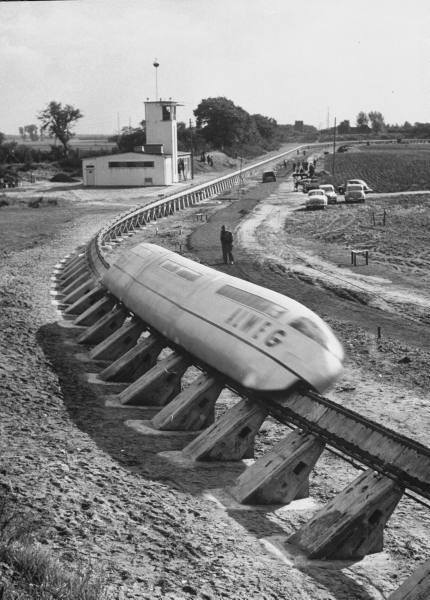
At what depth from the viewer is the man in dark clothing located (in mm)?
38281

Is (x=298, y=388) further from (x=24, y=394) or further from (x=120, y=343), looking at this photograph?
(x=120, y=343)

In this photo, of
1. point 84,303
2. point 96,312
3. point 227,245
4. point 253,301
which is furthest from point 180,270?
point 227,245

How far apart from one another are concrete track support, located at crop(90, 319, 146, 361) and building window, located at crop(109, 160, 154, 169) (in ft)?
205

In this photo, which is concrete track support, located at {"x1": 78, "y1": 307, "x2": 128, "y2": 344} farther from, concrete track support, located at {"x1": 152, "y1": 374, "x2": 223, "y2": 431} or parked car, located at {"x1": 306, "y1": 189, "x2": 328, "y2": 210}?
parked car, located at {"x1": 306, "y1": 189, "x2": 328, "y2": 210}

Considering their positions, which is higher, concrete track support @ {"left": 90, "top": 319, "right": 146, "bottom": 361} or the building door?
the building door

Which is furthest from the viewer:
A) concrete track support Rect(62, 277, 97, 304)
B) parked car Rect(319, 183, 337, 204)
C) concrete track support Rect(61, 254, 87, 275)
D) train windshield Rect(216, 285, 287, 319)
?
parked car Rect(319, 183, 337, 204)

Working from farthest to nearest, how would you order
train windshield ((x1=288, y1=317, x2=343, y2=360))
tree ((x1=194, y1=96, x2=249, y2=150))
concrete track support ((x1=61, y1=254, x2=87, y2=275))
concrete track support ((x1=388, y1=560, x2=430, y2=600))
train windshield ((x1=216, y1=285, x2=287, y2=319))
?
tree ((x1=194, y1=96, x2=249, y2=150))
concrete track support ((x1=61, y1=254, x2=87, y2=275))
train windshield ((x1=216, y1=285, x2=287, y2=319))
train windshield ((x1=288, y1=317, x2=343, y2=360))
concrete track support ((x1=388, y1=560, x2=430, y2=600))

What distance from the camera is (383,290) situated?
32656mm

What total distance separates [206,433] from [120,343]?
27.8ft

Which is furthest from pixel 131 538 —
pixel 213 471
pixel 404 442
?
pixel 404 442

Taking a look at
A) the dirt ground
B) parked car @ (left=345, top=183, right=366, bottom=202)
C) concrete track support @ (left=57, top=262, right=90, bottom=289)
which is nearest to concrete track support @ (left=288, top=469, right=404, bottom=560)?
the dirt ground

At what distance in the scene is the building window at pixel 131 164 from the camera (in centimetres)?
8561

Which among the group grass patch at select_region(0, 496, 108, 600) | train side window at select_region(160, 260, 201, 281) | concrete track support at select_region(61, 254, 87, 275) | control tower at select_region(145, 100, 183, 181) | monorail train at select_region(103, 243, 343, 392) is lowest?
grass patch at select_region(0, 496, 108, 600)

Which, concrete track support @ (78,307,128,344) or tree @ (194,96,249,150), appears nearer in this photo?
concrete track support @ (78,307,128,344)
